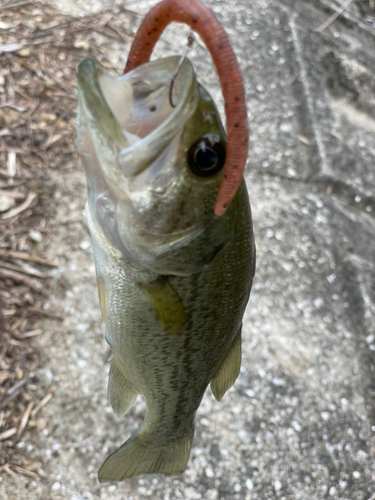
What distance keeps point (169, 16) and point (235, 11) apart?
132 inches

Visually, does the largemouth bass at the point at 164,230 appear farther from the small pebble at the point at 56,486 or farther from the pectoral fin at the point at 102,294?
the small pebble at the point at 56,486

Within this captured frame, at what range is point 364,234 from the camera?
299 cm

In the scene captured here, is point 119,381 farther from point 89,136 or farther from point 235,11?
point 235,11

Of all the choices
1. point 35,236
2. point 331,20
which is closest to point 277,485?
point 35,236

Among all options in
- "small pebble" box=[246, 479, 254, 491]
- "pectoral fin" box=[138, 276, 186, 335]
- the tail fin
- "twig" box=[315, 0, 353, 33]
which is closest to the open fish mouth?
"pectoral fin" box=[138, 276, 186, 335]

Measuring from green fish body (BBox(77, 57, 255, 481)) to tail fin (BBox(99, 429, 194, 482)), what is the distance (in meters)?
0.19

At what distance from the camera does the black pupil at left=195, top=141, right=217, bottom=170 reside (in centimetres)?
70

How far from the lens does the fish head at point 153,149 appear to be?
0.69 meters

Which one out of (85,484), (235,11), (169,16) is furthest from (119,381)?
(235,11)

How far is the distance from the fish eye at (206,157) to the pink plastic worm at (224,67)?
0.05 m

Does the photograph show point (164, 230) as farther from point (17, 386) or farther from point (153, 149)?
point (17, 386)

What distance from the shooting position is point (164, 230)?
2.57ft

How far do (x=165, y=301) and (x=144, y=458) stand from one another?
65 centimetres

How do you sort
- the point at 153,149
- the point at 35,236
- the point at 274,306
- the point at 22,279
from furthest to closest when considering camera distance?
the point at 274,306 → the point at 35,236 → the point at 22,279 → the point at 153,149
